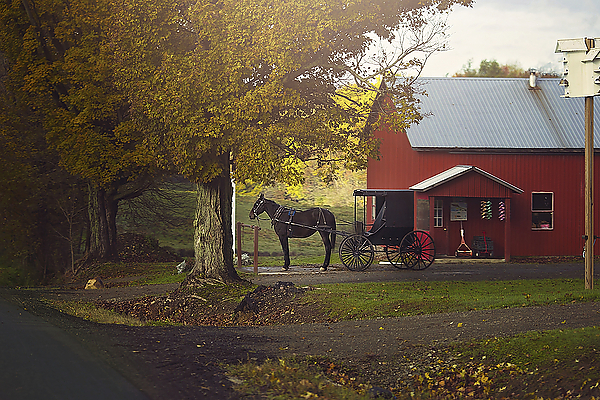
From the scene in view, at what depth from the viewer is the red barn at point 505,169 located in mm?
26828

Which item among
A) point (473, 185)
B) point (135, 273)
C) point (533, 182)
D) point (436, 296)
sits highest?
point (533, 182)

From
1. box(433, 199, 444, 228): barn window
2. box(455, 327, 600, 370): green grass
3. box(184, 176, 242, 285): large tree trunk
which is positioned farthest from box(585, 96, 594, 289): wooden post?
box(433, 199, 444, 228): barn window

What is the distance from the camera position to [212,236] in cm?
1638

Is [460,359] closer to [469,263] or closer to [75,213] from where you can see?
[469,263]

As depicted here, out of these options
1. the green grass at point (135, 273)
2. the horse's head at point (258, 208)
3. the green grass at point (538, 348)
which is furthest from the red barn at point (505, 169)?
the green grass at point (538, 348)

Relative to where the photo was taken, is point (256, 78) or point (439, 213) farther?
point (439, 213)

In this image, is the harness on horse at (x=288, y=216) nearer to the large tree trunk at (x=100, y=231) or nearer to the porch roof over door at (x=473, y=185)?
the porch roof over door at (x=473, y=185)

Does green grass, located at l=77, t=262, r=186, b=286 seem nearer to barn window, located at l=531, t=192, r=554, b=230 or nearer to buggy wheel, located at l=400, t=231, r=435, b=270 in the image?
buggy wheel, located at l=400, t=231, r=435, b=270

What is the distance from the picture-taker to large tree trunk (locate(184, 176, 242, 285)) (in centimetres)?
1636

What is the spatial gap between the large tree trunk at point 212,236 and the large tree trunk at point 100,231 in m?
11.2

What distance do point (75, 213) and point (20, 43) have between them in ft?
25.5

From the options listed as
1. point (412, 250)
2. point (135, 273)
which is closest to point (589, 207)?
point (412, 250)

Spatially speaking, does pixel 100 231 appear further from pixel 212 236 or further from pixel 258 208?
pixel 212 236

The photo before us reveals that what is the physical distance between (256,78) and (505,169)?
15753 mm
